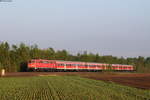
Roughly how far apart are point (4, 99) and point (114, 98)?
6.87 metres

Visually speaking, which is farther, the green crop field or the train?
the train

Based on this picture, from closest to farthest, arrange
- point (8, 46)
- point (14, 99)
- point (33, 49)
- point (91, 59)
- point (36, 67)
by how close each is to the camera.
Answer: point (14, 99) → point (36, 67) → point (8, 46) → point (33, 49) → point (91, 59)

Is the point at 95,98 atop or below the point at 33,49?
below

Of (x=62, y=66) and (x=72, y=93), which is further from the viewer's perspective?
(x=62, y=66)

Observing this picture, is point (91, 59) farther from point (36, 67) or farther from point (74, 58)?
point (36, 67)

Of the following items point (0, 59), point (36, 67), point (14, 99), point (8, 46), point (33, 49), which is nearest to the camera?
point (14, 99)

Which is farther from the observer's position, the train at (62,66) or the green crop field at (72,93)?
the train at (62,66)

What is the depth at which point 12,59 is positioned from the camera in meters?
67.9

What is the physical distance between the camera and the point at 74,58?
357ft

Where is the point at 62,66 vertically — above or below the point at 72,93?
above

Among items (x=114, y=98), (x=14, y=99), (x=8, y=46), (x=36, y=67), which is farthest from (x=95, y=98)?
(x=8, y=46)

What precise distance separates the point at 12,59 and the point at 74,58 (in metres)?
45.0

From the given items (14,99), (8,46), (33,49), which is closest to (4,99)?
(14,99)

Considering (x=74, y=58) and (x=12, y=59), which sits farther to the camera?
(x=74, y=58)
